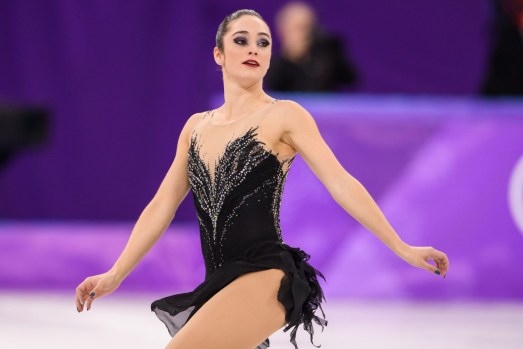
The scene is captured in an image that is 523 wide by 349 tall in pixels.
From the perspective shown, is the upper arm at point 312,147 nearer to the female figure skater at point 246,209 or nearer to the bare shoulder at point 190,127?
the female figure skater at point 246,209

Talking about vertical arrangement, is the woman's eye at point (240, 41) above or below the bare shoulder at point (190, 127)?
above

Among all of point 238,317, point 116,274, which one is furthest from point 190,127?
point 238,317

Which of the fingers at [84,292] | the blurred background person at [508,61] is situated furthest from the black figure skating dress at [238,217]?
the blurred background person at [508,61]

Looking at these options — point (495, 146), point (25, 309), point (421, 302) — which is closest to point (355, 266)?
point (421, 302)

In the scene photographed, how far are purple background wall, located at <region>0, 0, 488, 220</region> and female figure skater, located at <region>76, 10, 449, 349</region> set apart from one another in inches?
203

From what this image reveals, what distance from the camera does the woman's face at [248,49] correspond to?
326 centimetres

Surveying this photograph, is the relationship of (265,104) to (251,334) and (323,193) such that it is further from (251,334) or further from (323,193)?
(323,193)

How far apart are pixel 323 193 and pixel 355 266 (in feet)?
1.64

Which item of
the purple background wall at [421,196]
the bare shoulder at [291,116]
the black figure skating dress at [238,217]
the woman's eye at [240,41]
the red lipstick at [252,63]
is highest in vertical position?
the woman's eye at [240,41]

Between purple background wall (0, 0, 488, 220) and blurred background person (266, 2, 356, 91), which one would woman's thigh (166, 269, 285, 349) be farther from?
purple background wall (0, 0, 488, 220)

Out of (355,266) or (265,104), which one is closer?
(265,104)

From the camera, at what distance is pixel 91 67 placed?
337 inches

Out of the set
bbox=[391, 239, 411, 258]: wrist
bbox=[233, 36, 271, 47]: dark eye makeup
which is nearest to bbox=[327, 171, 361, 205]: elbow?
bbox=[391, 239, 411, 258]: wrist

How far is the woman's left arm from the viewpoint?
9.58 feet
